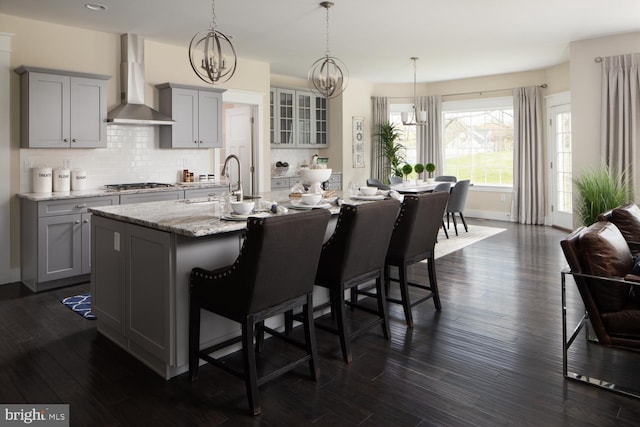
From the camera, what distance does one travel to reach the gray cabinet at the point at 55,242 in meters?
4.50

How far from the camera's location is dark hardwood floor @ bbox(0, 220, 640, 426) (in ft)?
7.65

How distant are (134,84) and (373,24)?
112 inches

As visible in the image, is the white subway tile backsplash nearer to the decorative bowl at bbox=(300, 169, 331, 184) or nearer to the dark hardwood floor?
the dark hardwood floor

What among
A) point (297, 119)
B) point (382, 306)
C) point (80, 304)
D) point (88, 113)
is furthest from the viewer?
point (297, 119)

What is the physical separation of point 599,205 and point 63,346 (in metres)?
5.81

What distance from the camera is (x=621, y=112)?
6027 millimetres

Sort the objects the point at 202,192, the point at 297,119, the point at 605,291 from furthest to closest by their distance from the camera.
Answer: the point at 297,119 → the point at 202,192 → the point at 605,291

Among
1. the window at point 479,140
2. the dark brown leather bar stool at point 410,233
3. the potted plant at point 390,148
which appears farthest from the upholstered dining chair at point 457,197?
the dark brown leather bar stool at point 410,233

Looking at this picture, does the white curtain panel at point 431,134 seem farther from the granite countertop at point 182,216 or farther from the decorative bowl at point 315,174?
the decorative bowl at point 315,174

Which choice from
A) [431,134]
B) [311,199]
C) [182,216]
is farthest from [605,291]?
[431,134]

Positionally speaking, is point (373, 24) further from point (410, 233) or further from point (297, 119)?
point (297, 119)

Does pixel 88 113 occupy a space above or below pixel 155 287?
above

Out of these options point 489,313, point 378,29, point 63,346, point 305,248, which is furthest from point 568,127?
point 63,346

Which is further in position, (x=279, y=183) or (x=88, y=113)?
(x=279, y=183)
